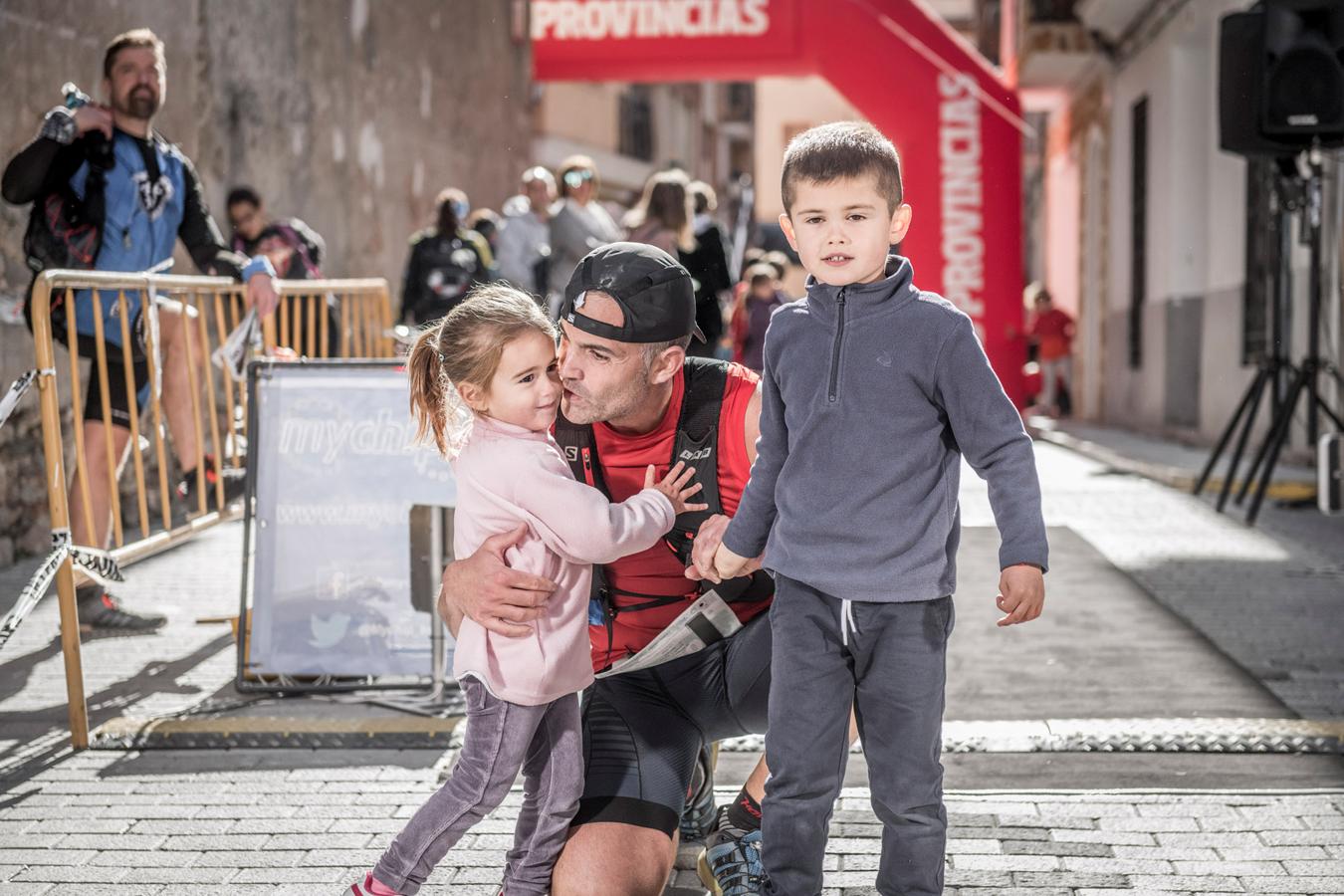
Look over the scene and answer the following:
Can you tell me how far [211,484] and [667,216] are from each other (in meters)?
3.49

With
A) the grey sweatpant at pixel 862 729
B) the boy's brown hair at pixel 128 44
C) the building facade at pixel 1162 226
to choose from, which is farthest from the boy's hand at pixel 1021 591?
the building facade at pixel 1162 226

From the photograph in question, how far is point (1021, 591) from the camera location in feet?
9.01

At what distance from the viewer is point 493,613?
119 inches

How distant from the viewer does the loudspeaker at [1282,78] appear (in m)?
8.68

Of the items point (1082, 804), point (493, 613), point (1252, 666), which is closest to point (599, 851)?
point (493, 613)

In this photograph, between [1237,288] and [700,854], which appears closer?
[700,854]

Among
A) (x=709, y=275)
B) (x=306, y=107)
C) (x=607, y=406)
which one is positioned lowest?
(x=607, y=406)

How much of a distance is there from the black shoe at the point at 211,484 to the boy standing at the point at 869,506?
3.33 m

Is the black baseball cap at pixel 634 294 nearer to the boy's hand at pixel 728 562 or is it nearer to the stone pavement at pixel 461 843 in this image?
the boy's hand at pixel 728 562

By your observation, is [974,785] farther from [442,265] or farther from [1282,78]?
[442,265]

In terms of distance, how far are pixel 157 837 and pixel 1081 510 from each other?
756 cm

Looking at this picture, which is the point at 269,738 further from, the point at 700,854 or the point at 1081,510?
the point at 1081,510

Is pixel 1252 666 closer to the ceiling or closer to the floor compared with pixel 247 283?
closer to the floor

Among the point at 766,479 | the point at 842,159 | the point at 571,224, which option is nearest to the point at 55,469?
the point at 766,479
